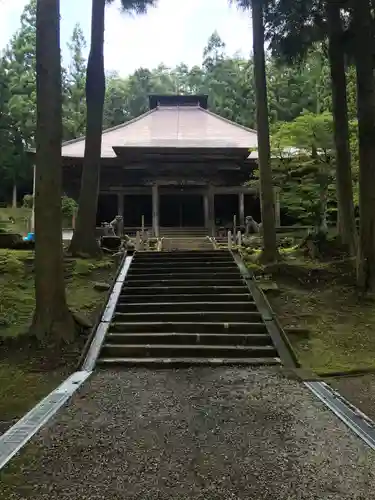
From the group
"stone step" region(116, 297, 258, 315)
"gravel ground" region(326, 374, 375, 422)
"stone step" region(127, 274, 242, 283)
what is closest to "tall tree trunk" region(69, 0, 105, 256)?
"stone step" region(127, 274, 242, 283)

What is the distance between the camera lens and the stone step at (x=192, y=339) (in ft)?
21.8

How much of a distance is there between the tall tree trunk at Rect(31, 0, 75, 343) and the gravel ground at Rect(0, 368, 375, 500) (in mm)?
1988

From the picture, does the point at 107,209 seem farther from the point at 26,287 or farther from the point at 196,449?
the point at 196,449

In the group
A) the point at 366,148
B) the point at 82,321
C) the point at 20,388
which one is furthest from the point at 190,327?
the point at 366,148

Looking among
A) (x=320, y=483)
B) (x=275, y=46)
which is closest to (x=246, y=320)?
(x=320, y=483)

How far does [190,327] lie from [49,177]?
301 centimetres

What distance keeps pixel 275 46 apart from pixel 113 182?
10250mm

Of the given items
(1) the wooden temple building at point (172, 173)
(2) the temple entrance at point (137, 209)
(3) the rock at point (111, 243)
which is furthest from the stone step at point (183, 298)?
(2) the temple entrance at point (137, 209)

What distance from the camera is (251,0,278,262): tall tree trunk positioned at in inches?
416

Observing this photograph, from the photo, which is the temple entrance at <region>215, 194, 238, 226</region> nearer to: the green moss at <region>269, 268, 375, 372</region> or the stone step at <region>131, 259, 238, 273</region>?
the stone step at <region>131, 259, 238, 273</region>

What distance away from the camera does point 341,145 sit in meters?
11.0

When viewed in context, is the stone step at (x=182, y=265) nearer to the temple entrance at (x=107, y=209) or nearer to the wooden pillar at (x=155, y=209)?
the wooden pillar at (x=155, y=209)

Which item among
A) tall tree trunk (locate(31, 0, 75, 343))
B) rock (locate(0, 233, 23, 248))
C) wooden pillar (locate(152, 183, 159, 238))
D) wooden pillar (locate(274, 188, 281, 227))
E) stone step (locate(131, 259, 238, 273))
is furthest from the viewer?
wooden pillar (locate(152, 183, 159, 238))

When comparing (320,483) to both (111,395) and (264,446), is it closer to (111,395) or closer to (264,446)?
(264,446)
